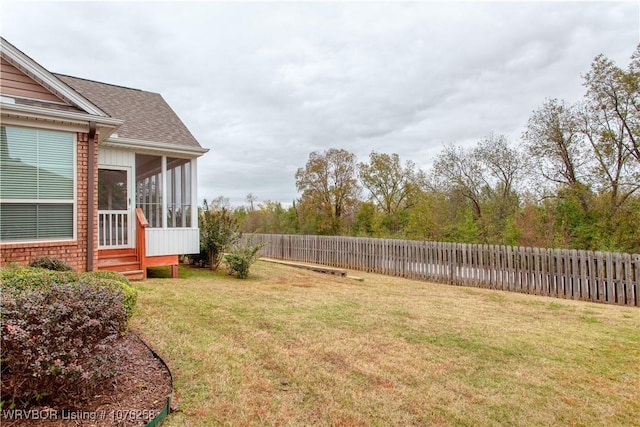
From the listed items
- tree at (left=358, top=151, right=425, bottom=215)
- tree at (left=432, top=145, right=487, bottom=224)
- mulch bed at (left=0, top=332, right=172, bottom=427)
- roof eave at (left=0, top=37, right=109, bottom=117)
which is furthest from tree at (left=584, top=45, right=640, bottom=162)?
roof eave at (left=0, top=37, right=109, bottom=117)

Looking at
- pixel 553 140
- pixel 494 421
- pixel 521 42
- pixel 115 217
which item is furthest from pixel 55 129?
pixel 553 140

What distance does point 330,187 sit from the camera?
21.1m

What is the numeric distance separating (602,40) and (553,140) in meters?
3.19

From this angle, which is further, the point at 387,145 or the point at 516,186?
the point at 387,145

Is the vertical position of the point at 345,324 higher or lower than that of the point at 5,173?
lower

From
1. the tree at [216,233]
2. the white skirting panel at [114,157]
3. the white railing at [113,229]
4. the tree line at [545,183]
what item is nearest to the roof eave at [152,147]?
the white skirting panel at [114,157]

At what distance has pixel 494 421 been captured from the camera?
2.66 meters

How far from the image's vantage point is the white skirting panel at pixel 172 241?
27.7 feet

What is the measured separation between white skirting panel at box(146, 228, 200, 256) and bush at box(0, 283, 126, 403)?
19.0 feet

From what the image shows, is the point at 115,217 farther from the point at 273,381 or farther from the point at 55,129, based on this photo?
the point at 273,381

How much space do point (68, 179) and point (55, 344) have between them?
210 inches

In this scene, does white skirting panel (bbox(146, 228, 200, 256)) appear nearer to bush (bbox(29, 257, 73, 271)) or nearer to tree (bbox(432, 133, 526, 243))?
bush (bbox(29, 257, 73, 271))

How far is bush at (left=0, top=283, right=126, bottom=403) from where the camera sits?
7.57 feet

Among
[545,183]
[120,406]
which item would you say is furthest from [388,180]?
[120,406]
